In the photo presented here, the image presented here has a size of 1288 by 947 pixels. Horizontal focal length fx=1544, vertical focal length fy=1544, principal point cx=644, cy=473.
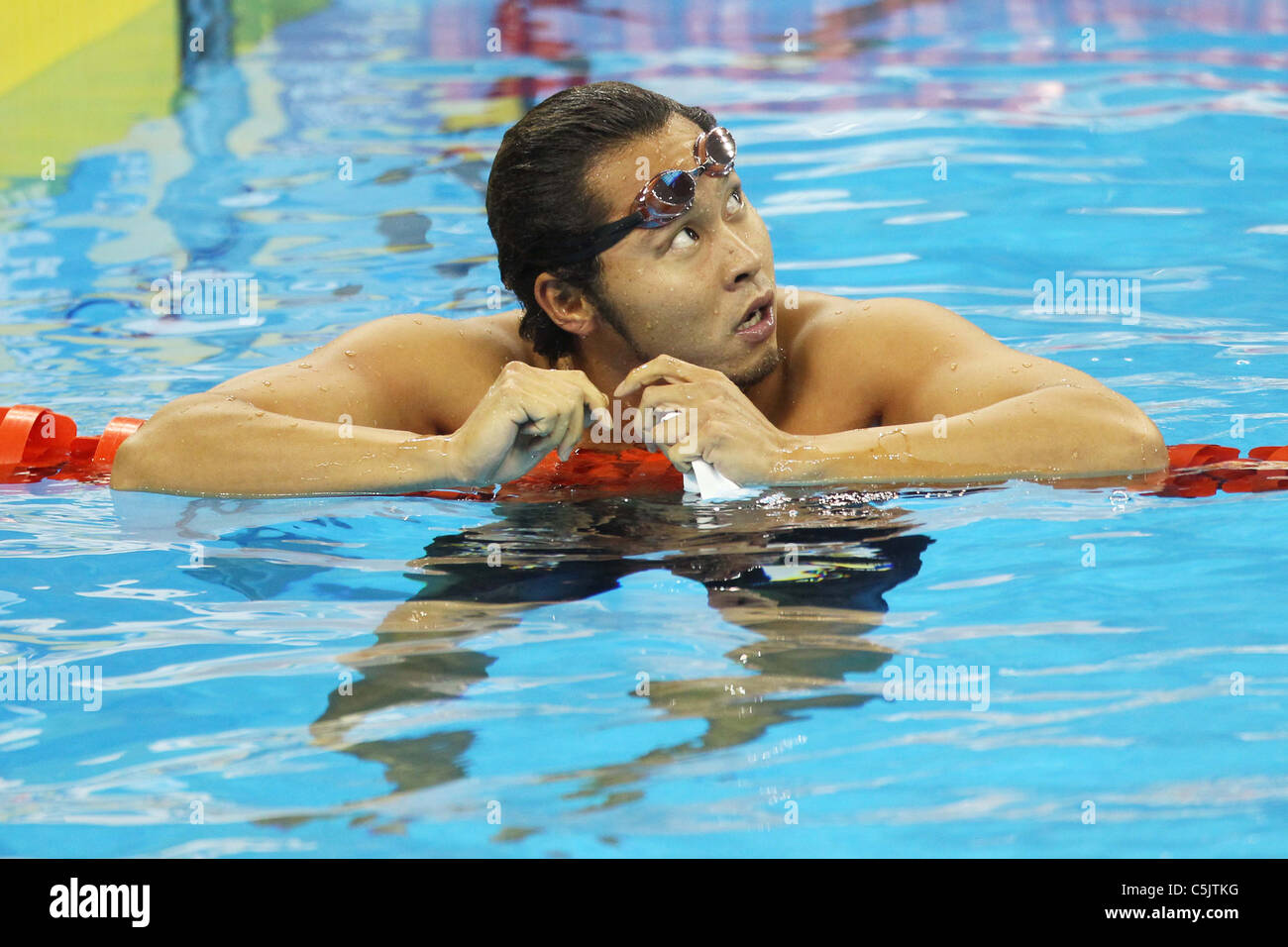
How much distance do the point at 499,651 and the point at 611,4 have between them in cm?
1051

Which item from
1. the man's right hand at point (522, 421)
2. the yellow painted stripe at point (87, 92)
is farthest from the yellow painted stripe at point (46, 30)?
the man's right hand at point (522, 421)

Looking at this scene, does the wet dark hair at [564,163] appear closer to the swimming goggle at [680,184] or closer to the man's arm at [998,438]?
the swimming goggle at [680,184]

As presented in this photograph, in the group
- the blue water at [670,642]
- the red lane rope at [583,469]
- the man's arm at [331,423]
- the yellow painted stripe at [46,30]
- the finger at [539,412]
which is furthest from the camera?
the yellow painted stripe at [46,30]

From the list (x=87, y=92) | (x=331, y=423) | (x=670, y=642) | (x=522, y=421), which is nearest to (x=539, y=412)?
(x=522, y=421)

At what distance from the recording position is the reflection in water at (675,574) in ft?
8.59

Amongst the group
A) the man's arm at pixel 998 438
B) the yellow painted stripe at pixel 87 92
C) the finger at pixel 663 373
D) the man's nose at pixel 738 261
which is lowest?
the man's arm at pixel 998 438

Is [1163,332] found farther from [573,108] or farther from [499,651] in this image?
[499,651]

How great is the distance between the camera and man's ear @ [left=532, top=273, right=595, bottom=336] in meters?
4.13

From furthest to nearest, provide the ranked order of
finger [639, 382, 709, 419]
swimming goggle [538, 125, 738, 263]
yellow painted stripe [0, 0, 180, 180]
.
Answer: yellow painted stripe [0, 0, 180, 180] < swimming goggle [538, 125, 738, 263] < finger [639, 382, 709, 419]

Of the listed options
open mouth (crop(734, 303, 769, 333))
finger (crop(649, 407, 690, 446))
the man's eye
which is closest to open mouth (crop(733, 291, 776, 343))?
open mouth (crop(734, 303, 769, 333))

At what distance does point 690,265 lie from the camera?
383 cm

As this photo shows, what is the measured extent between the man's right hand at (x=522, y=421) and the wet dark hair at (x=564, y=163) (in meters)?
0.71

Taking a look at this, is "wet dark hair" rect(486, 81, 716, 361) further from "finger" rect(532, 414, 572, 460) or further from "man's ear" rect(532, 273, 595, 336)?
"finger" rect(532, 414, 572, 460)

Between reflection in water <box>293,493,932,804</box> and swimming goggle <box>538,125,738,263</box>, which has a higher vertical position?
swimming goggle <box>538,125,738,263</box>
